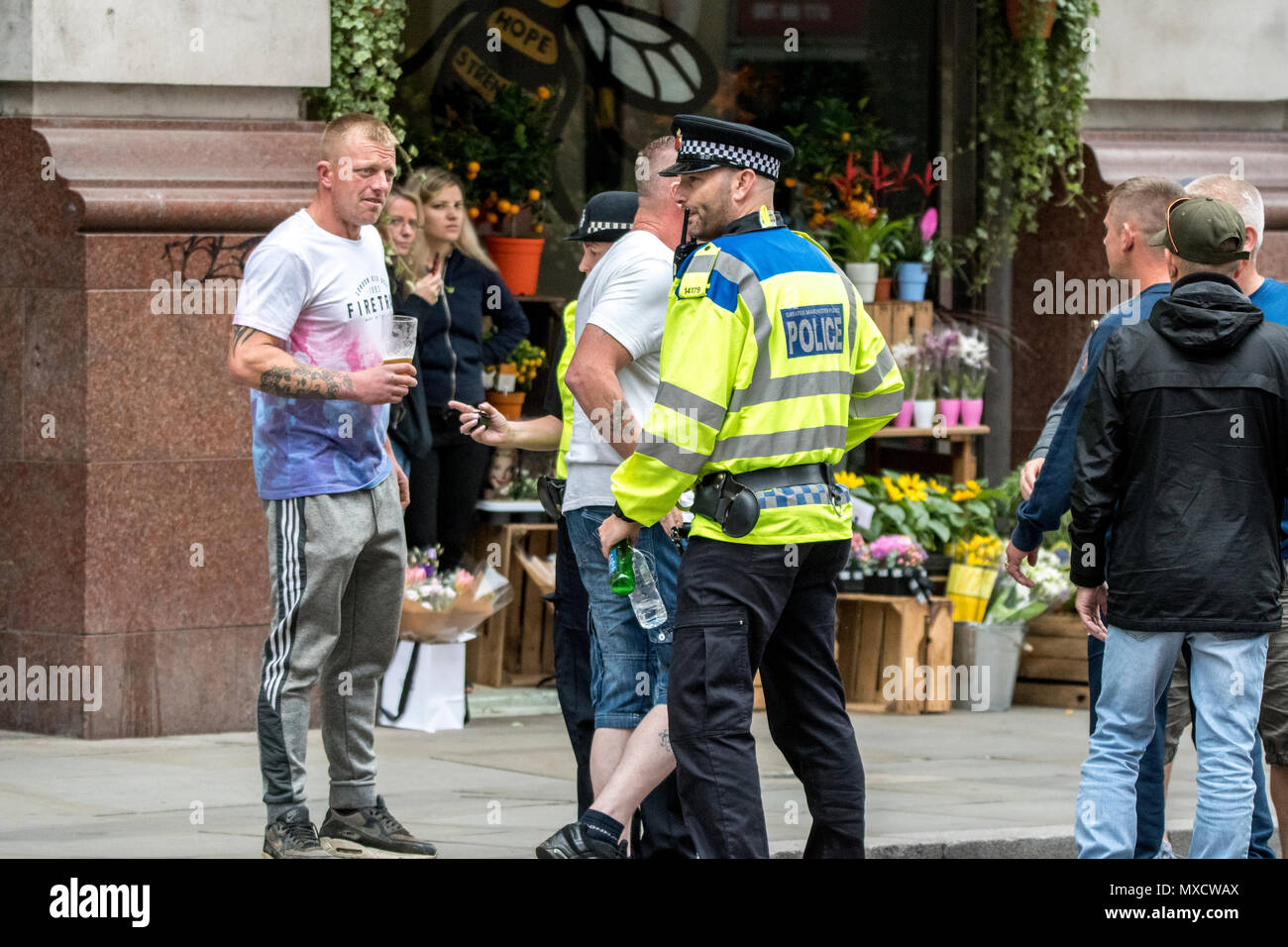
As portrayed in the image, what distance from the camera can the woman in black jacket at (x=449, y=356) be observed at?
9.52 m

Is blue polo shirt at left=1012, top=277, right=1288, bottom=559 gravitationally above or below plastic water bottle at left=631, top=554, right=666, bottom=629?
above

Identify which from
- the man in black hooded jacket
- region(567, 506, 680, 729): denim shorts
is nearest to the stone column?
region(567, 506, 680, 729): denim shorts

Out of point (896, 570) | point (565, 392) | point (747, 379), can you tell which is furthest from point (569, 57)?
point (747, 379)

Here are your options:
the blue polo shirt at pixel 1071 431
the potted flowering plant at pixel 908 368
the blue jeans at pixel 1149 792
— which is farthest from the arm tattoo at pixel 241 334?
the potted flowering plant at pixel 908 368

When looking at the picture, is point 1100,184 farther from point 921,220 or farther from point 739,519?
point 739,519

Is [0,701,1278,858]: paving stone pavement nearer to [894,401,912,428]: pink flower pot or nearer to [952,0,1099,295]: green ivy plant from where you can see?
[894,401,912,428]: pink flower pot

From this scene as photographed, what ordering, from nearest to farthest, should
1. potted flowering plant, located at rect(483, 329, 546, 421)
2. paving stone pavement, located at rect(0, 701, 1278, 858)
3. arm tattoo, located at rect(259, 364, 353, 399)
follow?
1. arm tattoo, located at rect(259, 364, 353, 399)
2. paving stone pavement, located at rect(0, 701, 1278, 858)
3. potted flowering plant, located at rect(483, 329, 546, 421)

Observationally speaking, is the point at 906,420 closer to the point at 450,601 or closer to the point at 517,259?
the point at 517,259

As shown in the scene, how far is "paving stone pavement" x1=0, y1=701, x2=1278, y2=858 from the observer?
22.7ft

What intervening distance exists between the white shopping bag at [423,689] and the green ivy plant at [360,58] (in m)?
2.08

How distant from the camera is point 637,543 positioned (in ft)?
20.1

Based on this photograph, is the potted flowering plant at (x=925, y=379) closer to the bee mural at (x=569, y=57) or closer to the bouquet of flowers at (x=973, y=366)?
the bouquet of flowers at (x=973, y=366)

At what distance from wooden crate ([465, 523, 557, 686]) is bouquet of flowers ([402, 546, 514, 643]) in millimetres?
861
